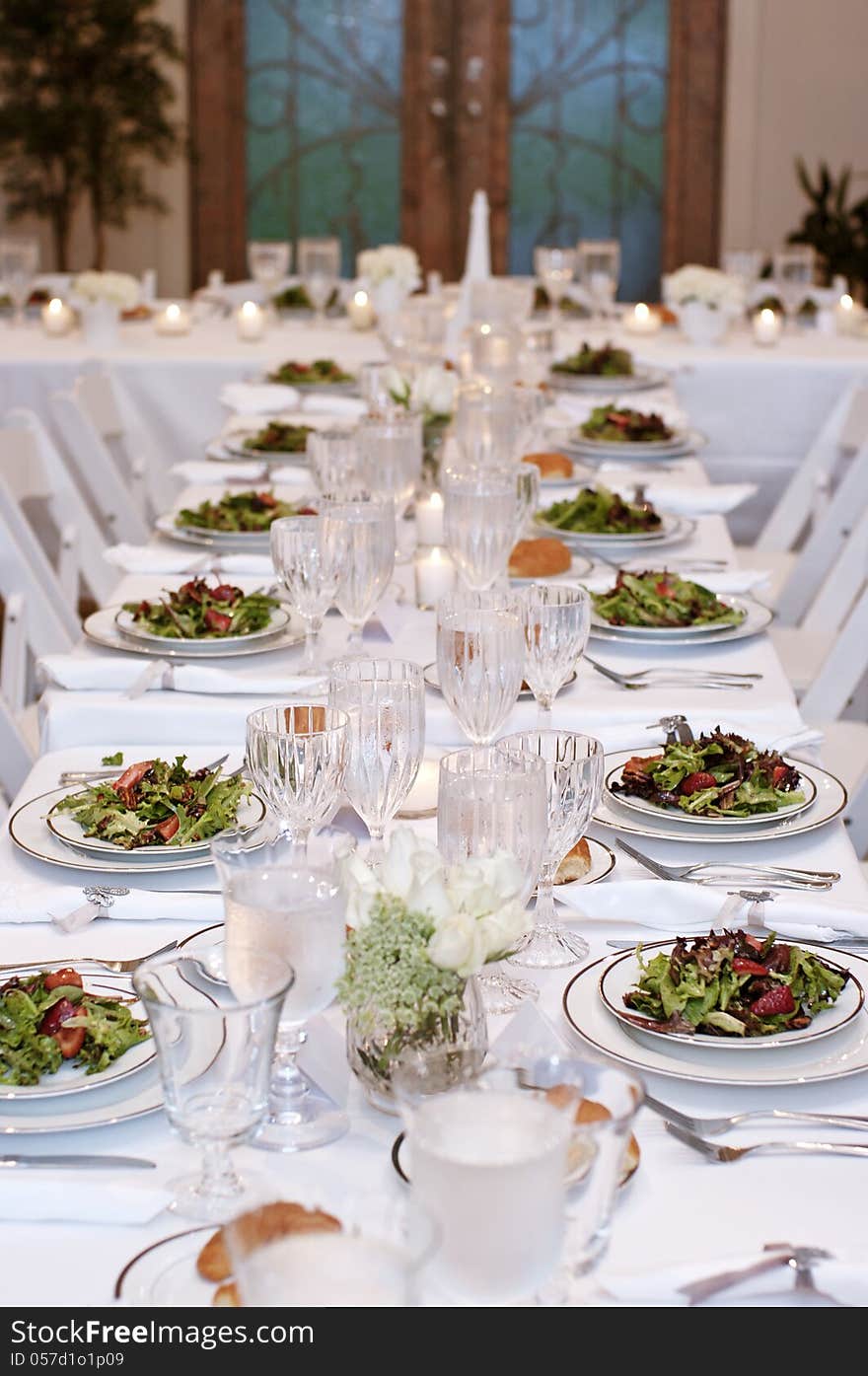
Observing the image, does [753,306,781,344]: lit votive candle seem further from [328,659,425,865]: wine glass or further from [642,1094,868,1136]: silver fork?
[642,1094,868,1136]: silver fork

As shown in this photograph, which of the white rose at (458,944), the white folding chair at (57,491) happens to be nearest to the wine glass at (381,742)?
the white rose at (458,944)

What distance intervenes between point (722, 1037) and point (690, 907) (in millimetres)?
224

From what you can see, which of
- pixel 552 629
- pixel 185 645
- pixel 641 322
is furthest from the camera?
pixel 641 322

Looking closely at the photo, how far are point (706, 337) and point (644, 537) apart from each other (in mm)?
2466

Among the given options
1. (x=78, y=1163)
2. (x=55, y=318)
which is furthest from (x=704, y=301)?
(x=78, y=1163)

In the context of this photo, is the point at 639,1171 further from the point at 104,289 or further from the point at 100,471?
the point at 104,289

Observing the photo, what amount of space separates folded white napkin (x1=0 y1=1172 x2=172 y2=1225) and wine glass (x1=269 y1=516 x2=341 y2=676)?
3.09 ft

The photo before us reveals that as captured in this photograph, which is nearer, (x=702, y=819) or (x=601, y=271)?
(x=702, y=819)

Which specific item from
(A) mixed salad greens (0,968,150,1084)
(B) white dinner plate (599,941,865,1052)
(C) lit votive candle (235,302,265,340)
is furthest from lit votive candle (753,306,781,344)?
(A) mixed salad greens (0,968,150,1084)

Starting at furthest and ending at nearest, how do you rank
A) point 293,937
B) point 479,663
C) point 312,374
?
point 312,374, point 479,663, point 293,937

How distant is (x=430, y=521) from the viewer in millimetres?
2533

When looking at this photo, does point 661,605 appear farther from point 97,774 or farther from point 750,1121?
point 750,1121

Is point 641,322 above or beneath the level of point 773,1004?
above

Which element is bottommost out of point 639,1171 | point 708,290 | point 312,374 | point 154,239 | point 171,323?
point 639,1171
